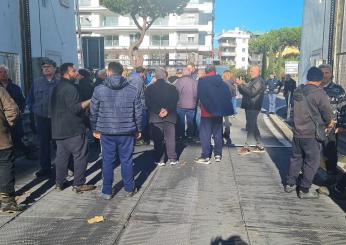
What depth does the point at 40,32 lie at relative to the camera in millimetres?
12727

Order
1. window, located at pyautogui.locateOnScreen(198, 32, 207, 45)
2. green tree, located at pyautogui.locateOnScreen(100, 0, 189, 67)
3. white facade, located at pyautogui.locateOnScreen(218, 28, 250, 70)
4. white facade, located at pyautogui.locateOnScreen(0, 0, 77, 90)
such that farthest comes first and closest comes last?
white facade, located at pyautogui.locateOnScreen(218, 28, 250, 70) → window, located at pyautogui.locateOnScreen(198, 32, 207, 45) → green tree, located at pyautogui.locateOnScreen(100, 0, 189, 67) → white facade, located at pyautogui.locateOnScreen(0, 0, 77, 90)

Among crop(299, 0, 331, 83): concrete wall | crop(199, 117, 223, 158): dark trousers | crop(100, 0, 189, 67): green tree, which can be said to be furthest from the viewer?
crop(100, 0, 189, 67): green tree

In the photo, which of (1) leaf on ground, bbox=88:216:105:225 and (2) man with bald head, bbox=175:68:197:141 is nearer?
(1) leaf on ground, bbox=88:216:105:225

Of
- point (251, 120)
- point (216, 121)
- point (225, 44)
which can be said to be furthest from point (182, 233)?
point (225, 44)

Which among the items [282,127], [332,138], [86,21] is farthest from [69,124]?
[86,21]

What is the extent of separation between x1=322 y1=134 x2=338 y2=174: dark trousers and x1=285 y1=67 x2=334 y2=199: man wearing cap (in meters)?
0.54

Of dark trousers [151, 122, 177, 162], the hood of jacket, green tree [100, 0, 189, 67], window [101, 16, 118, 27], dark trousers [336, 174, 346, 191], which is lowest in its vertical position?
dark trousers [336, 174, 346, 191]

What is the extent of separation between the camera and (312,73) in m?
5.75

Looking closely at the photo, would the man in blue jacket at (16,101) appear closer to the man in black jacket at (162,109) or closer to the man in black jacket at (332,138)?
the man in black jacket at (162,109)

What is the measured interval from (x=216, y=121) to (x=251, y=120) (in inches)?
45.3

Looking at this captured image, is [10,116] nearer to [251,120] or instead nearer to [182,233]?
[182,233]

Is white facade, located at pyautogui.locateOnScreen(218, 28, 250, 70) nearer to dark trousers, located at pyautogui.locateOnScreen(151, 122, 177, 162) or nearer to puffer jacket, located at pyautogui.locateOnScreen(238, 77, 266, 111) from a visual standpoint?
puffer jacket, located at pyautogui.locateOnScreen(238, 77, 266, 111)

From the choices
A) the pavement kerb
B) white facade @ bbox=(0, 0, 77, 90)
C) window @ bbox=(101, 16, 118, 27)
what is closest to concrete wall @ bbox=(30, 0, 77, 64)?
white facade @ bbox=(0, 0, 77, 90)

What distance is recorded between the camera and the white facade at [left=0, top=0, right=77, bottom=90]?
10.5 metres
